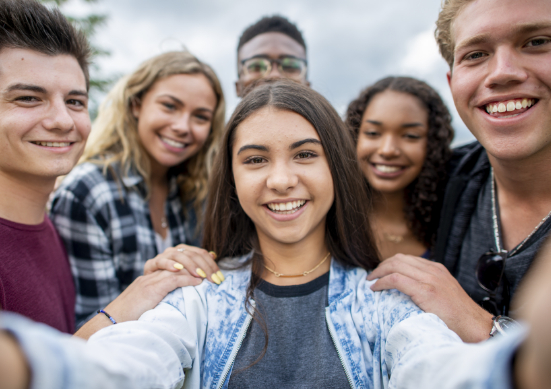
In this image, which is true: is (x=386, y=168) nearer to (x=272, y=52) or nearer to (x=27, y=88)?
(x=272, y=52)

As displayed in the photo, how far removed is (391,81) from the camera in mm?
3086

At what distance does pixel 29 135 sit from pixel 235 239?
47.7 inches

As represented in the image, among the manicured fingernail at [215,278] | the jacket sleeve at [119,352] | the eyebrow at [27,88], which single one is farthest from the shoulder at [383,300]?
the eyebrow at [27,88]

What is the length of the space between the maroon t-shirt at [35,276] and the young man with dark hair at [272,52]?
7.32ft

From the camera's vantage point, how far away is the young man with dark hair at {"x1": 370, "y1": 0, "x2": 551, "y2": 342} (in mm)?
1757

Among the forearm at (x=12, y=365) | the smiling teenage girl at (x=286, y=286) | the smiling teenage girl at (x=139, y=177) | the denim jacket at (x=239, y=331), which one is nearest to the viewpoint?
the forearm at (x=12, y=365)

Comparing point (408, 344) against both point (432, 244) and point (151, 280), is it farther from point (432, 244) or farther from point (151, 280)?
point (432, 244)

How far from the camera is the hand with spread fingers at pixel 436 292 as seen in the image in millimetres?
1638

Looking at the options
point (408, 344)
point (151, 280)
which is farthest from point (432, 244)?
point (151, 280)

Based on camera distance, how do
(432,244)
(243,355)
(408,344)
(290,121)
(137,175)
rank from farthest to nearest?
(137,175), (432,244), (290,121), (243,355), (408,344)

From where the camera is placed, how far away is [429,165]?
2.85 m

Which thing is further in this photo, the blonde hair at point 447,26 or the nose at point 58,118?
the blonde hair at point 447,26

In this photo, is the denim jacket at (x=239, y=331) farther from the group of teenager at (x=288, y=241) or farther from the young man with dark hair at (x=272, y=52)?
the young man with dark hair at (x=272, y=52)

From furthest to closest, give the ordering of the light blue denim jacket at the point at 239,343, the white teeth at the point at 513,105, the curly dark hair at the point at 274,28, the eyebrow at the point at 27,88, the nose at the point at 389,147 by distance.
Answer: the curly dark hair at the point at 274,28
the nose at the point at 389,147
the white teeth at the point at 513,105
the eyebrow at the point at 27,88
the light blue denim jacket at the point at 239,343
